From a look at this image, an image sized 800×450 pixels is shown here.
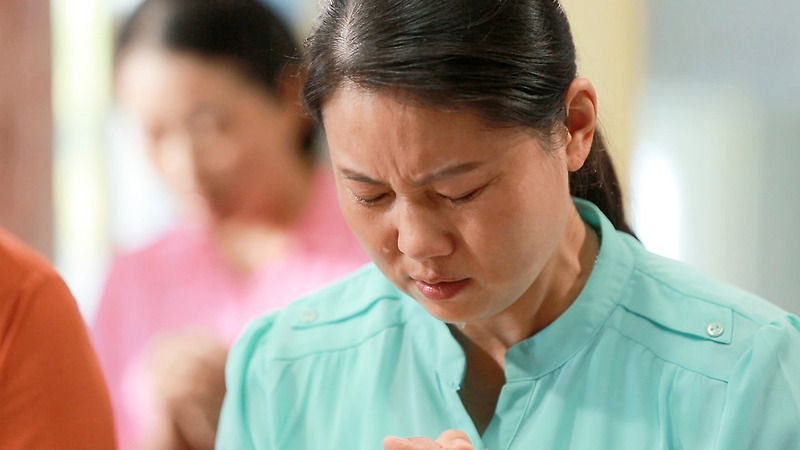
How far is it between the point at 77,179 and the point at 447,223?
36.1 inches

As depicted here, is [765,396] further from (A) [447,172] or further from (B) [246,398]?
(B) [246,398]

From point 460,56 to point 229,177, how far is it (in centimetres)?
68

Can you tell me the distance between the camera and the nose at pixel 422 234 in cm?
70

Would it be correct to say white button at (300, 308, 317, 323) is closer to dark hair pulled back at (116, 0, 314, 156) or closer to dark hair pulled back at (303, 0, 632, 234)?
dark hair pulled back at (303, 0, 632, 234)

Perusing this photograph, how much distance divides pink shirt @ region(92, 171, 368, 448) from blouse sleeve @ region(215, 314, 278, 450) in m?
0.31

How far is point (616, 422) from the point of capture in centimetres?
79

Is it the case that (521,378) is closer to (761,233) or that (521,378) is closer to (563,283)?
(563,283)

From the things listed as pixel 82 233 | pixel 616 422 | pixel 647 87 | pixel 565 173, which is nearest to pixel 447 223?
pixel 565 173

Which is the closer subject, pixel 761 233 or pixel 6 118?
pixel 761 233

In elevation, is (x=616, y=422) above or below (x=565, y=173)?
below

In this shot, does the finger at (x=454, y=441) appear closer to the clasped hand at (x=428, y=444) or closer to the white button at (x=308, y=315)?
the clasped hand at (x=428, y=444)

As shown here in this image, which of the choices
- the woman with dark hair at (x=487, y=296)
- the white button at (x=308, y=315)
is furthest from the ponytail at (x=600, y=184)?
the white button at (x=308, y=315)

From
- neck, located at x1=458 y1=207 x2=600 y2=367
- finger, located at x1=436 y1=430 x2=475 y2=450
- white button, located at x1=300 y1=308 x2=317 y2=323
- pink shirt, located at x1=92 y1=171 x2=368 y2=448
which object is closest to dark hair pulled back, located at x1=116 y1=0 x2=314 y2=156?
pink shirt, located at x1=92 y1=171 x2=368 y2=448

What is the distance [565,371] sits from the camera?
2.72 feet
